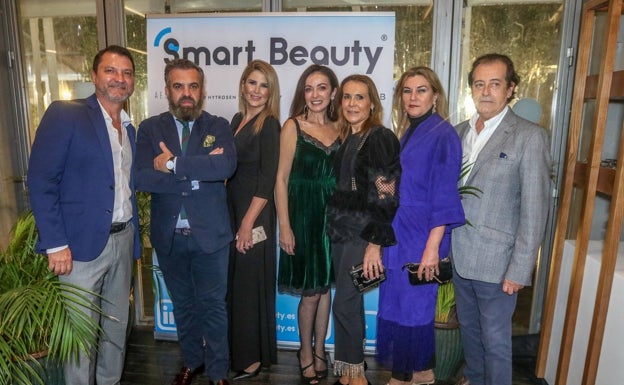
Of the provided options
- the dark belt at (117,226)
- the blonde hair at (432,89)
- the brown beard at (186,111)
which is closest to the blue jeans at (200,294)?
the dark belt at (117,226)

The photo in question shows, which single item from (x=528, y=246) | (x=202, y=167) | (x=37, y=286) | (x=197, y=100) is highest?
(x=197, y=100)

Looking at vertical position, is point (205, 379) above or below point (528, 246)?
below

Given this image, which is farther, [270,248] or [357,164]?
[270,248]

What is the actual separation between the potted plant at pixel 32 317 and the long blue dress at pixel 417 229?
4.56ft

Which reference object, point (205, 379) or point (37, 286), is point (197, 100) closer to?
point (37, 286)

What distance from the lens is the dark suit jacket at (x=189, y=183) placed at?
225 centimetres

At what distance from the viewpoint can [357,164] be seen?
2174 millimetres

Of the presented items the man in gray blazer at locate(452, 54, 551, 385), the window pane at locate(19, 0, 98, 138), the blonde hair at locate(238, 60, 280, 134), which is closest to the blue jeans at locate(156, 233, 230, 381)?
the blonde hair at locate(238, 60, 280, 134)

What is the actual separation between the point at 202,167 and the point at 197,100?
0.39 meters

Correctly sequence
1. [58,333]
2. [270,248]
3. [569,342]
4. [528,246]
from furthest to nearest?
[270,248] < [569,342] < [528,246] < [58,333]

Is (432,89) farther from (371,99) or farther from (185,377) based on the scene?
(185,377)

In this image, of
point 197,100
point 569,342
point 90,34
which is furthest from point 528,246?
point 90,34

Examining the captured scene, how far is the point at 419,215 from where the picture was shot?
216cm

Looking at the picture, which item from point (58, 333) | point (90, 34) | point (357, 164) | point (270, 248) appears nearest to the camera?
point (58, 333)
